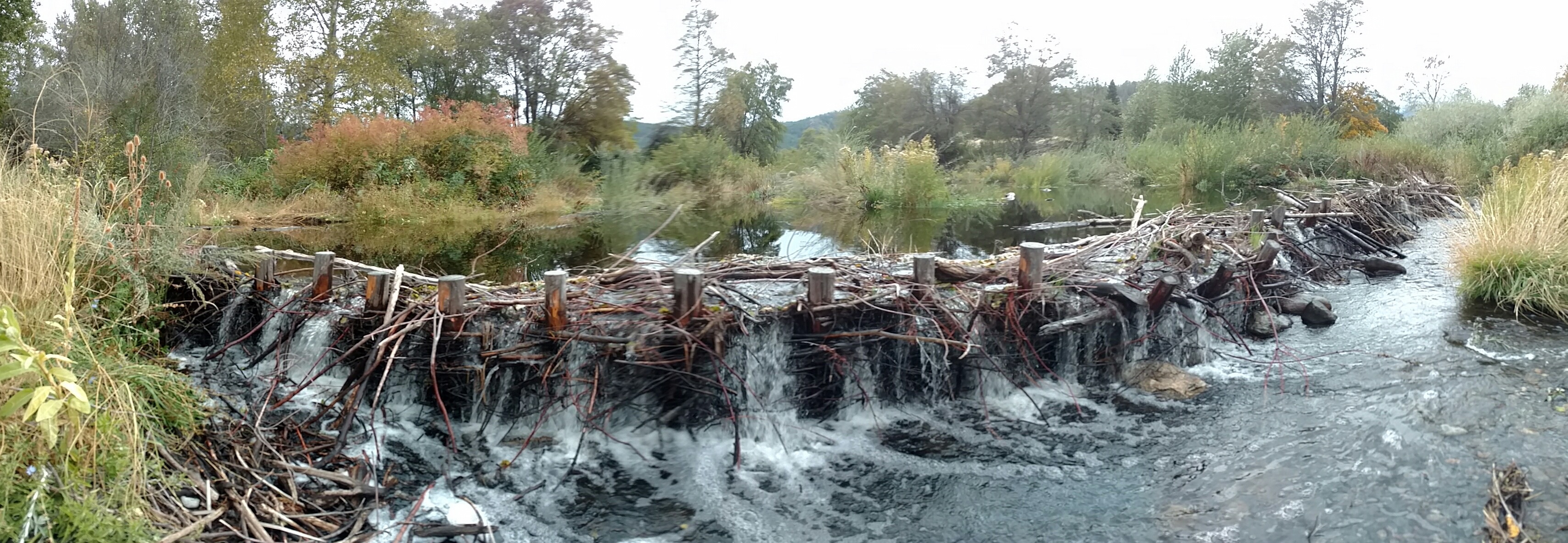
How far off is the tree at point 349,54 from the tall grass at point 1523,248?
89.2ft

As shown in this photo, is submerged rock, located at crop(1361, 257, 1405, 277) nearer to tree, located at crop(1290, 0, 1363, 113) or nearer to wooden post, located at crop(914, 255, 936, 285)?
wooden post, located at crop(914, 255, 936, 285)

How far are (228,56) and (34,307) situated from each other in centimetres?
2747

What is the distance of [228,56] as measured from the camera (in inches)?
1042

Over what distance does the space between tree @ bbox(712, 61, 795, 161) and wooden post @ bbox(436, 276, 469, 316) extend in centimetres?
2674

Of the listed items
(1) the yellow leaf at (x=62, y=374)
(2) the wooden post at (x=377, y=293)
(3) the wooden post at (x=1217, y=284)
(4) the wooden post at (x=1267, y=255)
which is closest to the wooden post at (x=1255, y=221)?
(4) the wooden post at (x=1267, y=255)

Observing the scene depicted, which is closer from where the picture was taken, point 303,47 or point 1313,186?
point 1313,186

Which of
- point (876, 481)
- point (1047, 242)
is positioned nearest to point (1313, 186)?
point (1047, 242)

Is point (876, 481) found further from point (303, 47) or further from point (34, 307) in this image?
point (303, 47)

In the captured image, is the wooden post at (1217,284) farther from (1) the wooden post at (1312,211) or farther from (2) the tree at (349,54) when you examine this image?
(2) the tree at (349,54)

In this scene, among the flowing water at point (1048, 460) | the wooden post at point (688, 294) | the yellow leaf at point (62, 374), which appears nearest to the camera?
the yellow leaf at point (62, 374)

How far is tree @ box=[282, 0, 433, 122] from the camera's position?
87.7ft

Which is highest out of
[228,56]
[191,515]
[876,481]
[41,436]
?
[228,56]

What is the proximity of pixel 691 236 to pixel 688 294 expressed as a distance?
9.99 m

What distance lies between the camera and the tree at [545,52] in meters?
30.8
